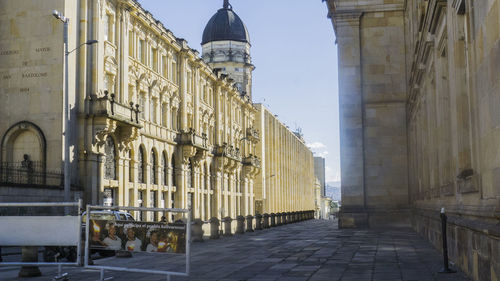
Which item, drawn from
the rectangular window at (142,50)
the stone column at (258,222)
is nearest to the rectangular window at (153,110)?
the rectangular window at (142,50)

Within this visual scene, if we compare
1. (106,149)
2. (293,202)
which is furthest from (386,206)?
(293,202)

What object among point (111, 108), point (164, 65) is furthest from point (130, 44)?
point (111, 108)

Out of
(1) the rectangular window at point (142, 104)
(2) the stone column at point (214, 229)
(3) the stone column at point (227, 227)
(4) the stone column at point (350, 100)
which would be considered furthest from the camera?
(1) the rectangular window at point (142, 104)

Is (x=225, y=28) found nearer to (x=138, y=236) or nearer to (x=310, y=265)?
(x=310, y=265)

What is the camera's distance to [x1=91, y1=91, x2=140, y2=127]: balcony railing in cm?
3403

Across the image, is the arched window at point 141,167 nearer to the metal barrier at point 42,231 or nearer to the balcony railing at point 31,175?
the balcony railing at point 31,175

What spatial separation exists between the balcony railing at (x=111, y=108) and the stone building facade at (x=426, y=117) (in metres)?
12.3

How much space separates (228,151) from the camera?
63.1 m

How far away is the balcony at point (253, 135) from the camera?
7425 centimetres

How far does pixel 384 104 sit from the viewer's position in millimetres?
37031

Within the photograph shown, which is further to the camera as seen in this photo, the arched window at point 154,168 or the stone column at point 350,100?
the arched window at point 154,168

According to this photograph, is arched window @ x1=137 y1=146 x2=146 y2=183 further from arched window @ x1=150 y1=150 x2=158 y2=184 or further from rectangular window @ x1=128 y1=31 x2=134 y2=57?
rectangular window @ x1=128 y1=31 x2=134 y2=57

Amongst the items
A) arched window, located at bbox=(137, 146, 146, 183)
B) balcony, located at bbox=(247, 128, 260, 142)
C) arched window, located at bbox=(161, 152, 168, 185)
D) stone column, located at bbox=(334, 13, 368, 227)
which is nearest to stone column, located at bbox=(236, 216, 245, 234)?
arched window, located at bbox=(137, 146, 146, 183)

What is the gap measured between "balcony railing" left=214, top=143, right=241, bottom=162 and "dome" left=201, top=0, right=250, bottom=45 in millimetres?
27855
